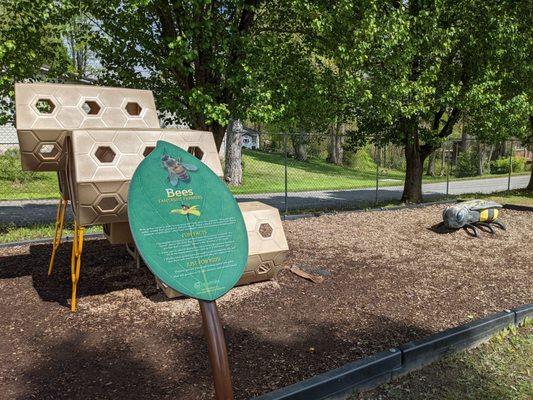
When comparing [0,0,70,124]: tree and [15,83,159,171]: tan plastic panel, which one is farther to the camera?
[0,0,70,124]: tree

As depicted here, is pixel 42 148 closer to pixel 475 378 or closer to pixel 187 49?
pixel 187 49

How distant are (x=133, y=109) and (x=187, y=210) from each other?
277 cm

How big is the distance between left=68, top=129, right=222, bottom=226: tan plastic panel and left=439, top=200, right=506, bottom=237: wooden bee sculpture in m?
5.28

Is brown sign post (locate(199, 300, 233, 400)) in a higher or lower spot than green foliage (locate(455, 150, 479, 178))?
higher

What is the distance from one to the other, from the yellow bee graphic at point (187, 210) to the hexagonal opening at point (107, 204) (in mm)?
1569

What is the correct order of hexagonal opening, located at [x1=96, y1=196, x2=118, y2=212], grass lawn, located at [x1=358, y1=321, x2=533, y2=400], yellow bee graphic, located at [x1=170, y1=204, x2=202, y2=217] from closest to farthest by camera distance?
yellow bee graphic, located at [x1=170, y1=204, x2=202, y2=217], grass lawn, located at [x1=358, y1=321, x2=533, y2=400], hexagonal opening, located at [x1=96, y1=196, x2=118, y2=212]

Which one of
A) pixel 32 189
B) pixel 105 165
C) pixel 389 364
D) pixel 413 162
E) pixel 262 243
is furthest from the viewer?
pixel 32 189

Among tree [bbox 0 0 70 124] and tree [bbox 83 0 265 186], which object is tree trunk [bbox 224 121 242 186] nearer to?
tree [bbox 83 0 265 186]

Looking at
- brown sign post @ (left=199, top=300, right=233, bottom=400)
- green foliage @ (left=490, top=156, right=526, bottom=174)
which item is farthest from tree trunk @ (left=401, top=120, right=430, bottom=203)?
green foliage @ (left=490, top=156, right=526, bottom=174)

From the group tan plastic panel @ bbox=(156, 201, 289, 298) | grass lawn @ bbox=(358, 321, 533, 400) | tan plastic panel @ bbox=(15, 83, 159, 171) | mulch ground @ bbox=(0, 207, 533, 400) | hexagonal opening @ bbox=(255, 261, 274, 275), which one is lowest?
grass lawn @ bbox=(358, 321, 533, 400)

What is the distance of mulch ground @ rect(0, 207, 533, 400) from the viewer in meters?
3.14

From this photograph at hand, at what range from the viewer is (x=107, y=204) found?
3.78 meters

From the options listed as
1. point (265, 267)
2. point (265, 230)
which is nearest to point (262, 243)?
point (265, 230)

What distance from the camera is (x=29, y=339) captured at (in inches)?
146
